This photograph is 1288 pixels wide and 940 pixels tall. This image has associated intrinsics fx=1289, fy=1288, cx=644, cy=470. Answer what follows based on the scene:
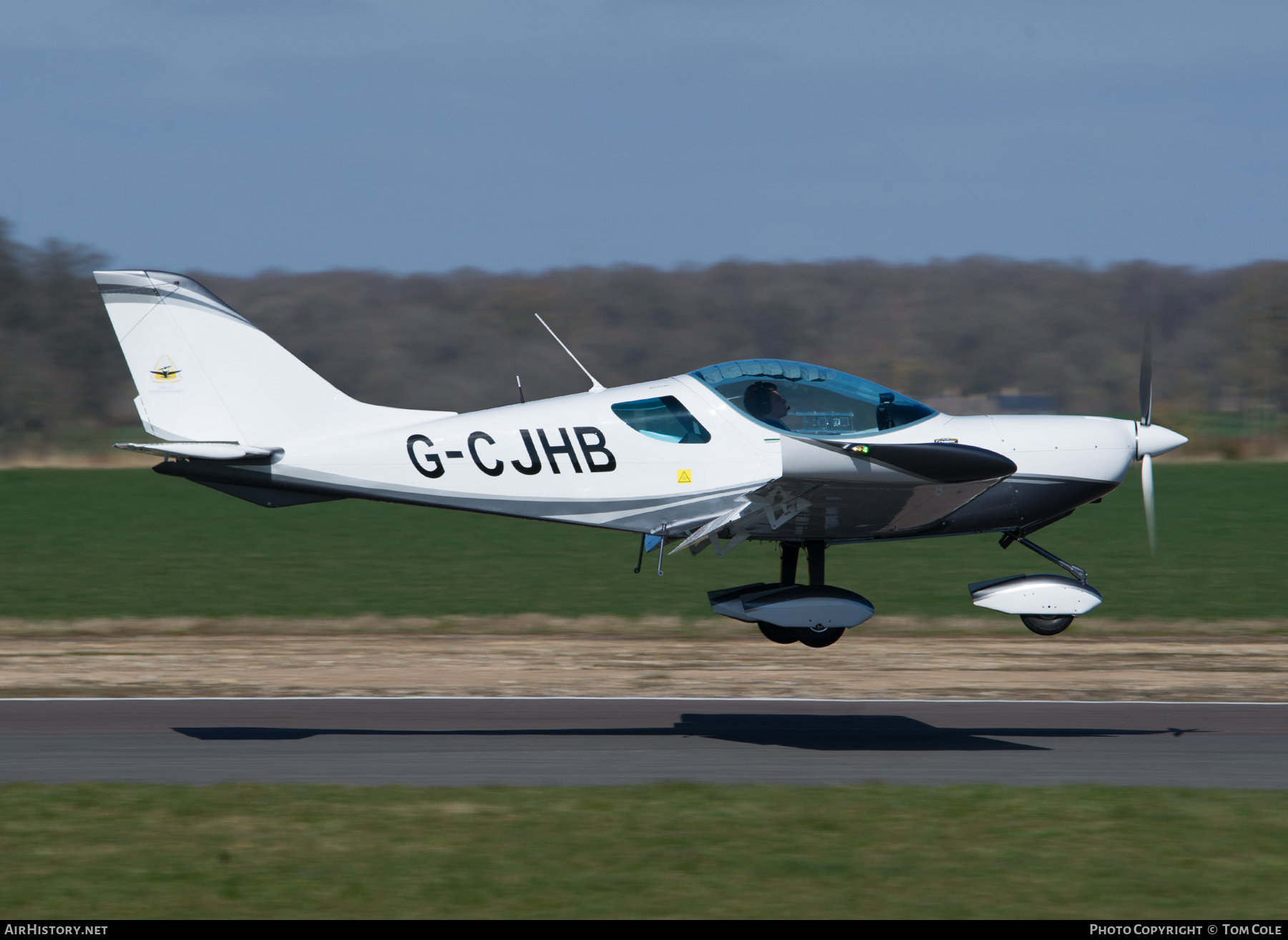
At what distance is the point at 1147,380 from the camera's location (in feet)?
39.4

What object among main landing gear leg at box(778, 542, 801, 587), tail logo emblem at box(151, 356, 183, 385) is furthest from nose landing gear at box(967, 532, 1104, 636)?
tail logo emblem at box(151, 356, 183, 385)

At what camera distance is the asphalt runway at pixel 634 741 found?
1084cm

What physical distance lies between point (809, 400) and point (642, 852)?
454cm

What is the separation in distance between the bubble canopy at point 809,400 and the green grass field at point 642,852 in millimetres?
3146

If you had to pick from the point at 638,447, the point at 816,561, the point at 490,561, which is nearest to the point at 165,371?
the point at 638,447

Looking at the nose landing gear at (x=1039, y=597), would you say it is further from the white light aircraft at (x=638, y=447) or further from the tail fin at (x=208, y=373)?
the tail fin at (x=208, y=373)

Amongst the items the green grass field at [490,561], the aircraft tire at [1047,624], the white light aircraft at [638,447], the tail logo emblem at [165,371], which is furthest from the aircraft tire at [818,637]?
the green grass field at [490,561]

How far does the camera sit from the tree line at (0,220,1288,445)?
56625mm

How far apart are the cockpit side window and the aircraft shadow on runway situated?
3021 mm

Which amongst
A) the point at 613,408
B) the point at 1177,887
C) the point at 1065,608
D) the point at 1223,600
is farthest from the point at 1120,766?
the point at 1223,600

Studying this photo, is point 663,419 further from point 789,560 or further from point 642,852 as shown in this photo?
point 642,852

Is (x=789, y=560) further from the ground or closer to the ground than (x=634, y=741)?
further from the ground
